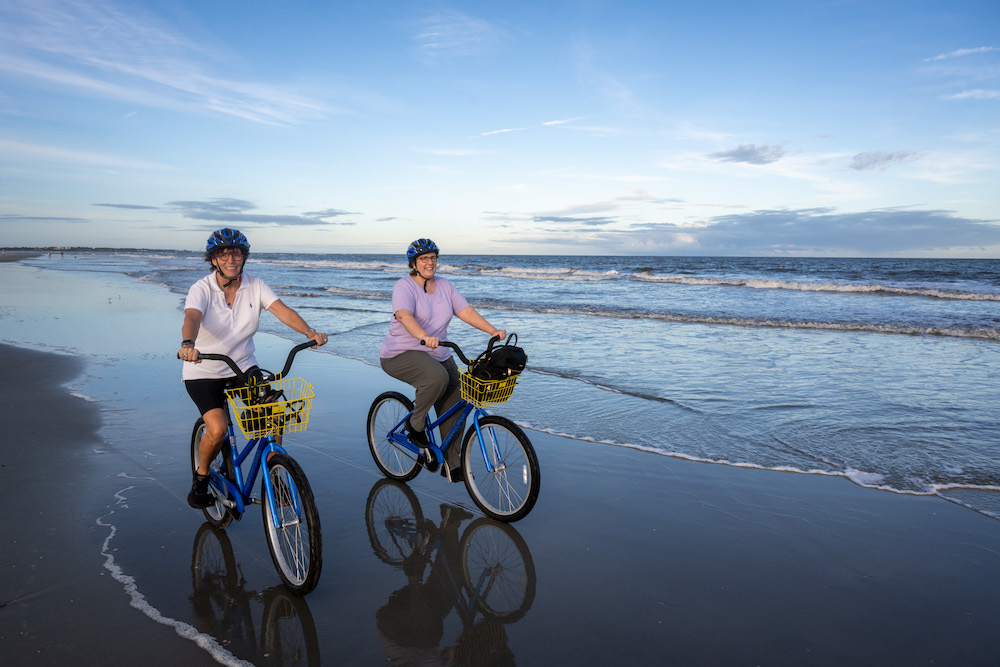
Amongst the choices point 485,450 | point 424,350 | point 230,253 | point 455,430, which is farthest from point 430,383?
point 230,253

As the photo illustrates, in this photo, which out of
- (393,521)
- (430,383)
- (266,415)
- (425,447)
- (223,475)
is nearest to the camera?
(266,415)

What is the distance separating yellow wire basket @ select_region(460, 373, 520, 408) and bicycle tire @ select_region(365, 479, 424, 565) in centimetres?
102

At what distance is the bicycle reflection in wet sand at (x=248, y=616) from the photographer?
2.87 meters

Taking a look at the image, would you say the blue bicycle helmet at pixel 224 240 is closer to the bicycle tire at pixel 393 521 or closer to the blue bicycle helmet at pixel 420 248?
the blue bicycle helmet at pixel 420 248

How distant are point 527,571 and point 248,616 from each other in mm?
1611

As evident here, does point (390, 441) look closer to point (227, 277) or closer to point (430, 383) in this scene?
point (430, 383)

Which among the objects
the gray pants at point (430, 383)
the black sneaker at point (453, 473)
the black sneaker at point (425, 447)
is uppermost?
the gray pants at point (430, 383)

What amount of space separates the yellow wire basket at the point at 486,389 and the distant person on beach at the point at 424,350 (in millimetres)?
318

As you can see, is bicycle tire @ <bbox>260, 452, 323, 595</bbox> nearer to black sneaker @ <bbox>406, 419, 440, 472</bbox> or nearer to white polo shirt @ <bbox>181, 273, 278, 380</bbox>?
white polo shirt @ <bbox>181, 273, 278, 380</bbox>

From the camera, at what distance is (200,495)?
4.08m

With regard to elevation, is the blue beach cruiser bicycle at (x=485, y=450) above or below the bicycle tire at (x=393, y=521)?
above

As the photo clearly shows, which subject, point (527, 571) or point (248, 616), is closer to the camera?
point (248, 616)

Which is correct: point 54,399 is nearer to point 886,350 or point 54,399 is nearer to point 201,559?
point 201,559

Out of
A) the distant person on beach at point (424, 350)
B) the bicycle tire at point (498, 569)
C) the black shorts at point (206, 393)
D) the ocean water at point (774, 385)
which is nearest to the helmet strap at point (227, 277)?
the black shorts at point (206, 393)
